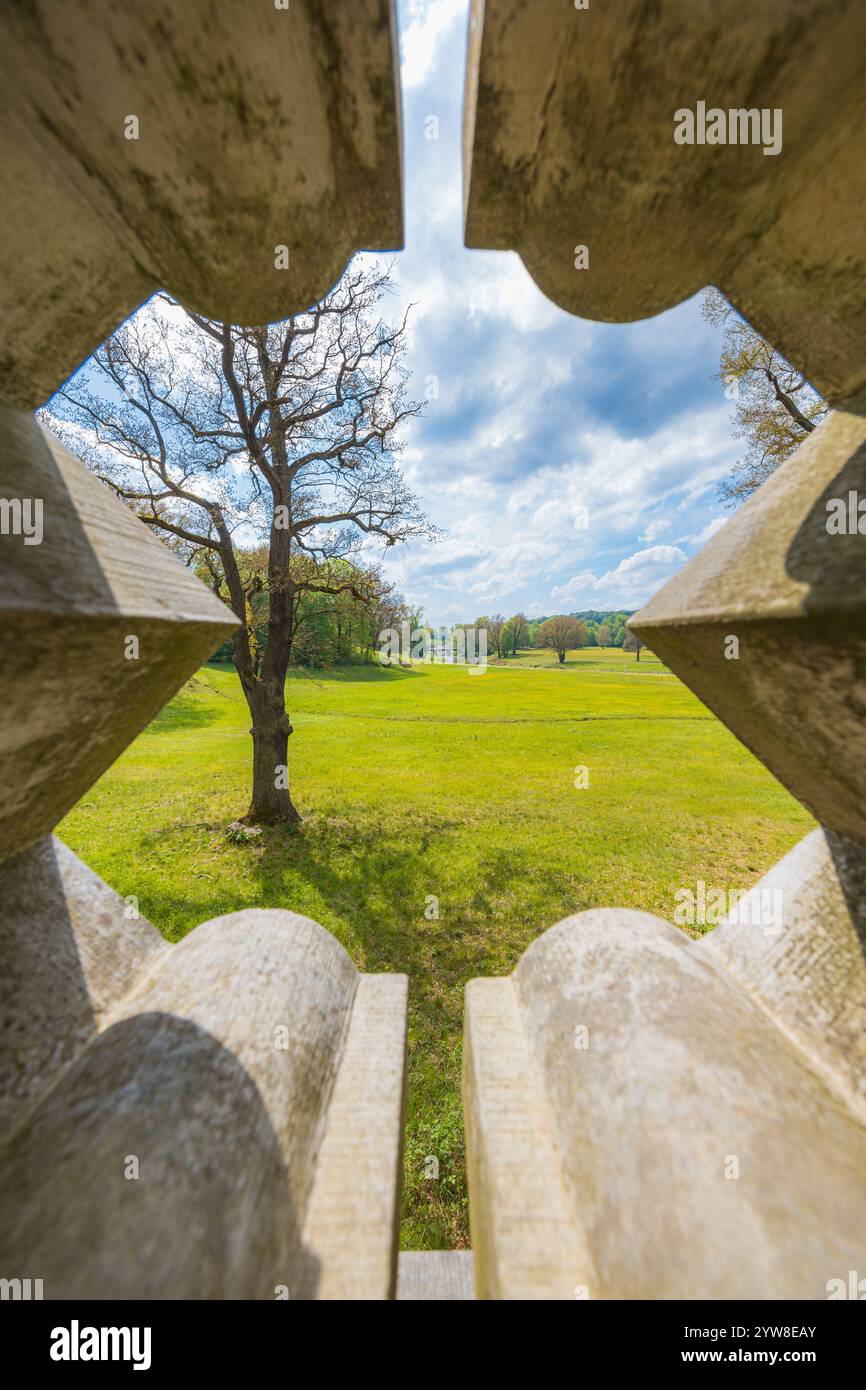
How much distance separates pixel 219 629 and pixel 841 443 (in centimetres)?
187

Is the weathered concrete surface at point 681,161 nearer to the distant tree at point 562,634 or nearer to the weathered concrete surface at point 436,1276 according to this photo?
the weathered concrete surface at point 436,1276

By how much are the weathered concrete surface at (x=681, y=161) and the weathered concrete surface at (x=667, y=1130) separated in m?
1.92

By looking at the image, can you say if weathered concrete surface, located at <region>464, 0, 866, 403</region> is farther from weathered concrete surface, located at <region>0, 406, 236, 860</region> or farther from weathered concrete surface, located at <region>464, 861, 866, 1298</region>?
weathered concrete surface, located at <region>464, 861, 866, 1298</region>

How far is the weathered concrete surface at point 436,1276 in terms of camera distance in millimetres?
2557

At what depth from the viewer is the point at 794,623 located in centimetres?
98

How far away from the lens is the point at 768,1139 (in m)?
1.15

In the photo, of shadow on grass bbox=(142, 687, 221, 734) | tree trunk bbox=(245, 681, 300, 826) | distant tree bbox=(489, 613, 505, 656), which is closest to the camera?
tree trunk bbox=(245, 681, 300, 826)

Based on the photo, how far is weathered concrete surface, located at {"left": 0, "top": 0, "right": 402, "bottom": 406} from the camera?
1040 millimetres

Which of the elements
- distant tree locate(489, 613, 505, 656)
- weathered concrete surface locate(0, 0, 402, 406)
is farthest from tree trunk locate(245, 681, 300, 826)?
distant tree locate(489, 613, 505, 656)

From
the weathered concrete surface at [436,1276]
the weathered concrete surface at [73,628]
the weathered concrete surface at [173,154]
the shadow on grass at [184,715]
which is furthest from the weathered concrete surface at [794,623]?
the shadow on grass at [184,715]

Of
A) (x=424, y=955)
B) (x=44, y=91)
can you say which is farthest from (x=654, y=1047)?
(x=424, y=955)

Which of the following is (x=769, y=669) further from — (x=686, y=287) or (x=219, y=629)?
(x=219, y=629)

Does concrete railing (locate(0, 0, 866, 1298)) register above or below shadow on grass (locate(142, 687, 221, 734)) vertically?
above

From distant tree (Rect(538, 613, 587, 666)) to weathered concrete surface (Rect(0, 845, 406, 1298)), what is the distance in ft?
339
